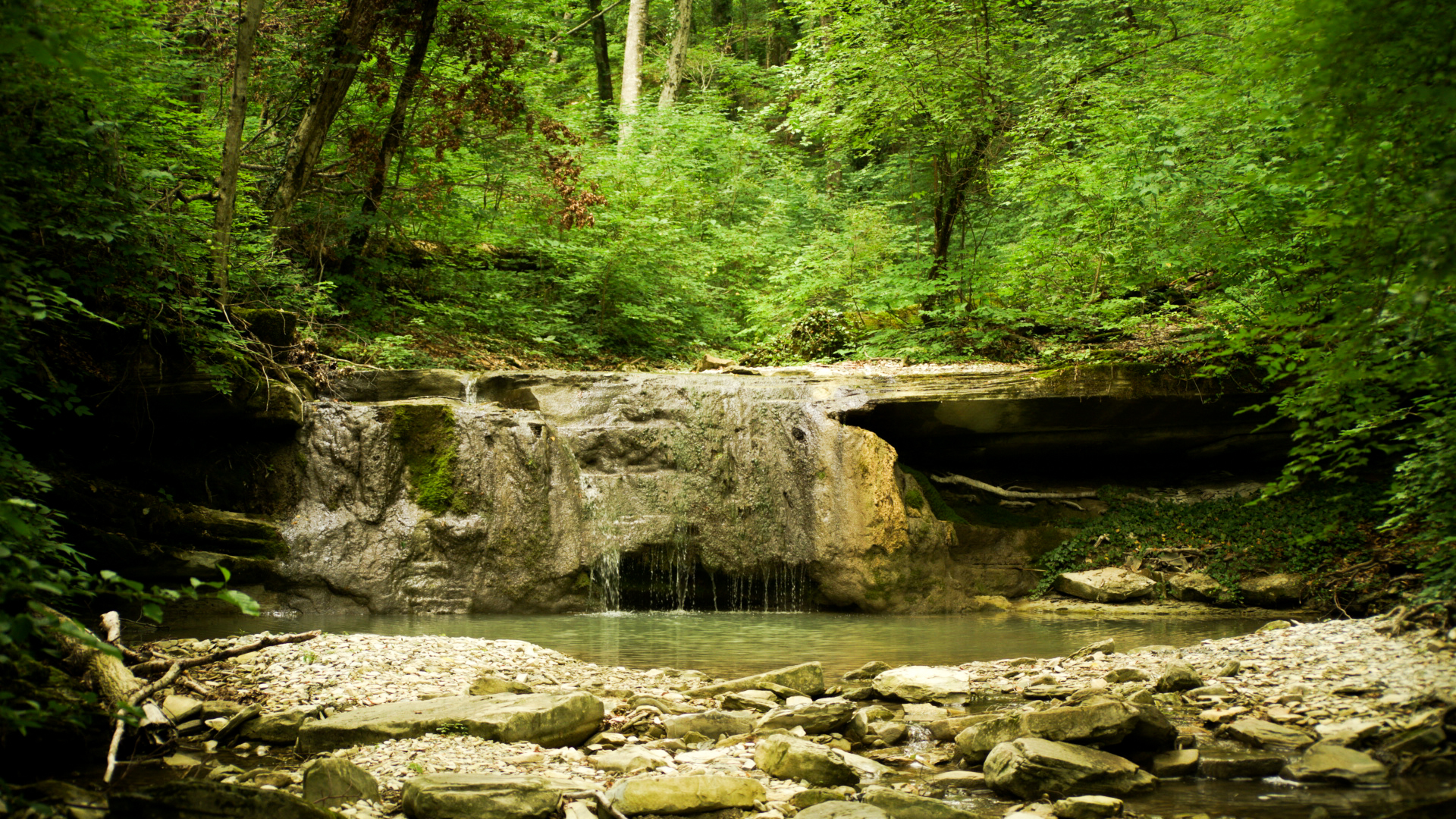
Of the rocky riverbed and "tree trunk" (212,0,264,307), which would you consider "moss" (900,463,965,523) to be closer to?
the rocky riverbed

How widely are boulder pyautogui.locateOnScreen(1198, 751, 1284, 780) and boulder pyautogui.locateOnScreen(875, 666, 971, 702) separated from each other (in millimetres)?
1590

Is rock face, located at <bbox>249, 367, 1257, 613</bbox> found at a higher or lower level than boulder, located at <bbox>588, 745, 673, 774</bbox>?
higher

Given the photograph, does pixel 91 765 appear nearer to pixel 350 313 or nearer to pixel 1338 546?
pixel 350 313

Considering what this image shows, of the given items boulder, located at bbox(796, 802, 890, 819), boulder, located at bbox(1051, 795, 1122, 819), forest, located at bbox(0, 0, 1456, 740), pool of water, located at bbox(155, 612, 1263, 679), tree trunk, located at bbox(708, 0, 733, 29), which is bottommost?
pool of water, located at bbox(155, 612, 1263, 679)

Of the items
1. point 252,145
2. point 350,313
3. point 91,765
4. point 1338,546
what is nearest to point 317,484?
point 350,313

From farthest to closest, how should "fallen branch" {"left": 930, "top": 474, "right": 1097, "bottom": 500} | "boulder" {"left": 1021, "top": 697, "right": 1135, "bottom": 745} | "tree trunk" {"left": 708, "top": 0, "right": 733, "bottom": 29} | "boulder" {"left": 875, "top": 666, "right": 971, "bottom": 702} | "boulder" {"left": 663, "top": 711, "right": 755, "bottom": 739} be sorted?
"tree trunk" {"left": 708, "top": 0, "right": 733, "bottom": 29} < "fallen branch" {"left": 930, "top": 474, "right": 1097, "bottom": 500} < "boulder" {"left": 875, "top": 666, "right": 971, "bottom": 702} < "boulder" {"left": 663, "top": 711, "right": 755, "bottom": 739} < "boulder" {"left": 1021, "top": 697, "right": 1135, "bottom": 745}

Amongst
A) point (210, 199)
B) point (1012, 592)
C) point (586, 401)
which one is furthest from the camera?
point (1012, 592)

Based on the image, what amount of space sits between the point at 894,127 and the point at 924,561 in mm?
7437

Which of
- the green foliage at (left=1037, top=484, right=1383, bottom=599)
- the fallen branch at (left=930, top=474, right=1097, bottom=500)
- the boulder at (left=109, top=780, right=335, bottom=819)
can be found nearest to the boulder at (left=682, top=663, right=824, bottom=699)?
the boulder at (left=109, top=780, right=335, bottom=819)

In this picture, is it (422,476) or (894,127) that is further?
(894,127)

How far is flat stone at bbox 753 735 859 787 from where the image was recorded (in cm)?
350

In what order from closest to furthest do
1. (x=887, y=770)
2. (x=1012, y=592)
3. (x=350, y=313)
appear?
(x=887, y=770)
(x=1012, y=592)
(x=350, y=313)

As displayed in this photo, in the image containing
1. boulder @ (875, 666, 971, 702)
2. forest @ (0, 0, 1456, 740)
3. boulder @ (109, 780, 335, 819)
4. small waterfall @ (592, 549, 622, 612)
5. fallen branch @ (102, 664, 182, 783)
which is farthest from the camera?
small waterfall @ (592, 549, 622, 612)

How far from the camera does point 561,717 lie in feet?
13.0
